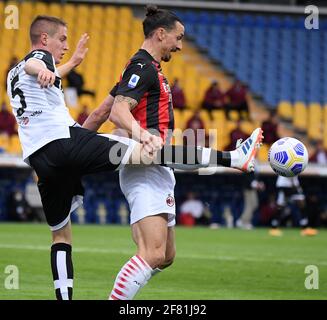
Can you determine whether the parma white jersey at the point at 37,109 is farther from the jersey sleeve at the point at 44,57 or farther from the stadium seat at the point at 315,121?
the stadium seat at the point at 315,121

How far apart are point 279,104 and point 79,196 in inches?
781

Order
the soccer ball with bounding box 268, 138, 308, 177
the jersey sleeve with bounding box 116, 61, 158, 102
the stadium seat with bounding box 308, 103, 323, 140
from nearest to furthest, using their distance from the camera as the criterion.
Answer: the jersey sleeve with bounding box 116, 61, 158, 102
the soccer ball with bounding box 268, 138, 308, 177
the stadium seat with bounding box 308, 103, 323, 140

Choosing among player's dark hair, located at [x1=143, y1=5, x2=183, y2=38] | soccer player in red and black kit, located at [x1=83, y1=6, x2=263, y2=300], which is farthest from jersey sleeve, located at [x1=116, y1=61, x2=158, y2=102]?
player's dark hair, located at [x1=143, y1=5, x2=183, y2=38]

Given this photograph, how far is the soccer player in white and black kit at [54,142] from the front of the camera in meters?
7.00

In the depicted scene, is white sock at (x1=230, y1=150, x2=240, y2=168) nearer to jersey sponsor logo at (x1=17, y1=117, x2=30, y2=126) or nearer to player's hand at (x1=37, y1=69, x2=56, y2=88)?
player's hand at (x1=37, y1=69, x2=56, y2=88)

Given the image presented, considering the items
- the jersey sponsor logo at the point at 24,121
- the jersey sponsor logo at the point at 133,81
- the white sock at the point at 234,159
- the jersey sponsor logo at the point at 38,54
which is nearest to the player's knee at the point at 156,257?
the white sock at the point at 234,159

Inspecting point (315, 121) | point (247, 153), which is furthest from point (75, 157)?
point (315, 121)

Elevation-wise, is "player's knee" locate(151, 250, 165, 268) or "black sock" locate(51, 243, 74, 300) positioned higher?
"player's knee" locate(151, 250, 165, 268)

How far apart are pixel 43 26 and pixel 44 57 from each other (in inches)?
14.4

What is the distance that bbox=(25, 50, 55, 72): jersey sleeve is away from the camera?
711 centimetres

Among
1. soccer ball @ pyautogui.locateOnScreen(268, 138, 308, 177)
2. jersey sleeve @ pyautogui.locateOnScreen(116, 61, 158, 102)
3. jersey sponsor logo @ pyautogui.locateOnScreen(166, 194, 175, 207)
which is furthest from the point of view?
soccer ball @ pyautogui.locateOnScreen(268, 138, 308, 177)

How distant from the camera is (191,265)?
12.1 meters

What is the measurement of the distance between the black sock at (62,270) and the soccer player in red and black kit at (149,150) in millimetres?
676

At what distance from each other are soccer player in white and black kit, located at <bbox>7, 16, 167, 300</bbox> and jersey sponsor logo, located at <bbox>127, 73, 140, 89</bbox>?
44cm
